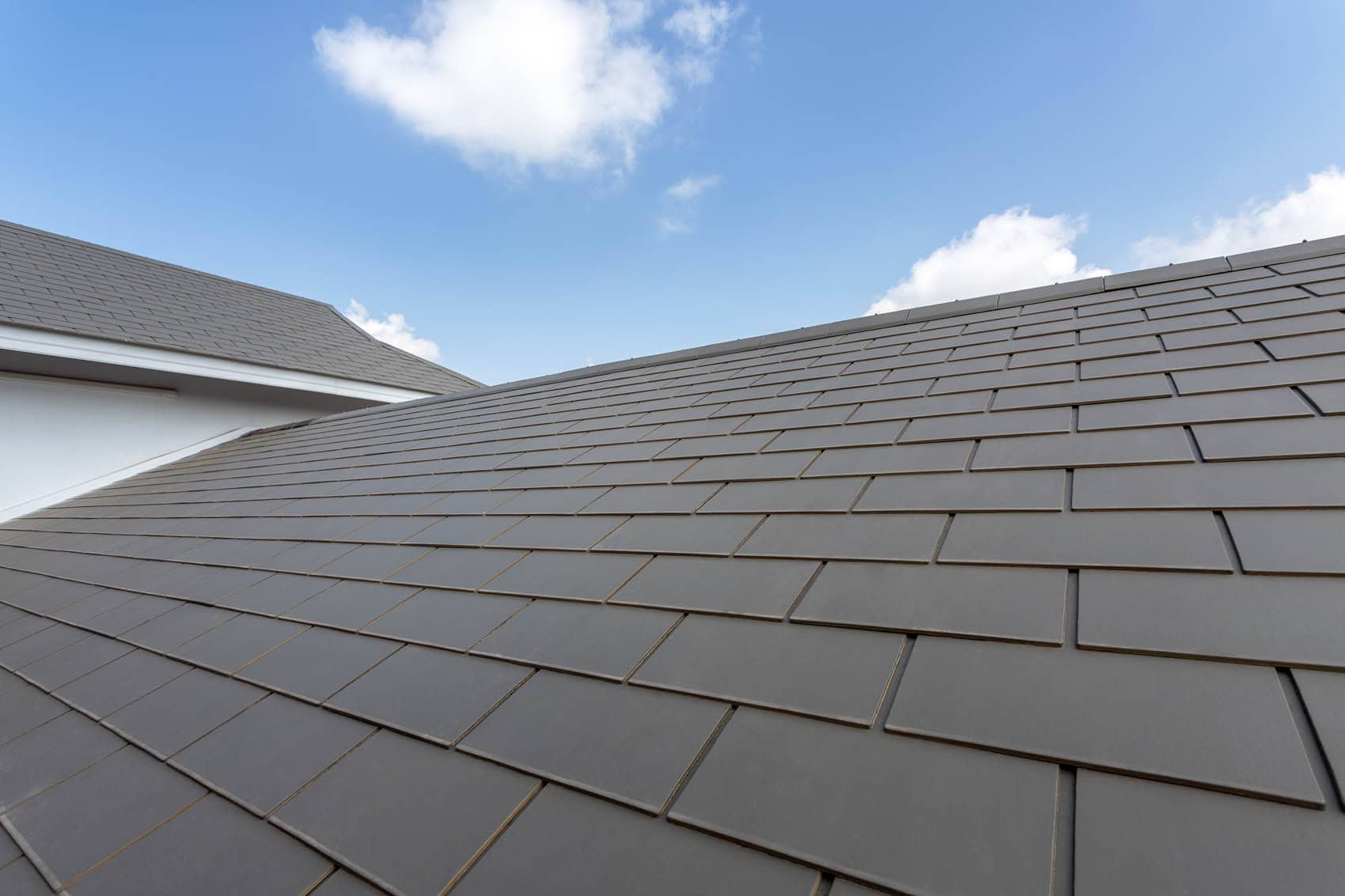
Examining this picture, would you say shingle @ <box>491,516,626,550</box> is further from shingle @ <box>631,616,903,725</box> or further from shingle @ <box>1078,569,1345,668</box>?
shingle @ <box>1078,569,1345,668</box>

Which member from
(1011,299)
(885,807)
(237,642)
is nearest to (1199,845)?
(885,807)

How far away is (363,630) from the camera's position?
6.40 ft

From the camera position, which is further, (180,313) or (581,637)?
(180,313)

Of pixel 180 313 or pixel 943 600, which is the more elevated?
pixel 180 313

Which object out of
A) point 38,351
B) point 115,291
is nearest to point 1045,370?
point 38,351

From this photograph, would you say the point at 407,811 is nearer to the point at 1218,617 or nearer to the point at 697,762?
the point at 697,762

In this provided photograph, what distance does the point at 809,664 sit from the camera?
122cm

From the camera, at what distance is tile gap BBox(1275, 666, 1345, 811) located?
2.36 ft

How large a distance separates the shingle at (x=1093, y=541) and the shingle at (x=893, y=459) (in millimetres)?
407

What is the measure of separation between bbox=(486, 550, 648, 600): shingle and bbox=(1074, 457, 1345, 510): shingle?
4.39 ft

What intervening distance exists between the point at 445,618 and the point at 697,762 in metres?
1.16

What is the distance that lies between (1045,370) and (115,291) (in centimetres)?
1039

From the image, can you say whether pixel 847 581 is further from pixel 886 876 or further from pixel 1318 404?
pixel 1318 404

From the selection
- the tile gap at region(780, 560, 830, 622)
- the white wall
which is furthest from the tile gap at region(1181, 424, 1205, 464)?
the white wall
